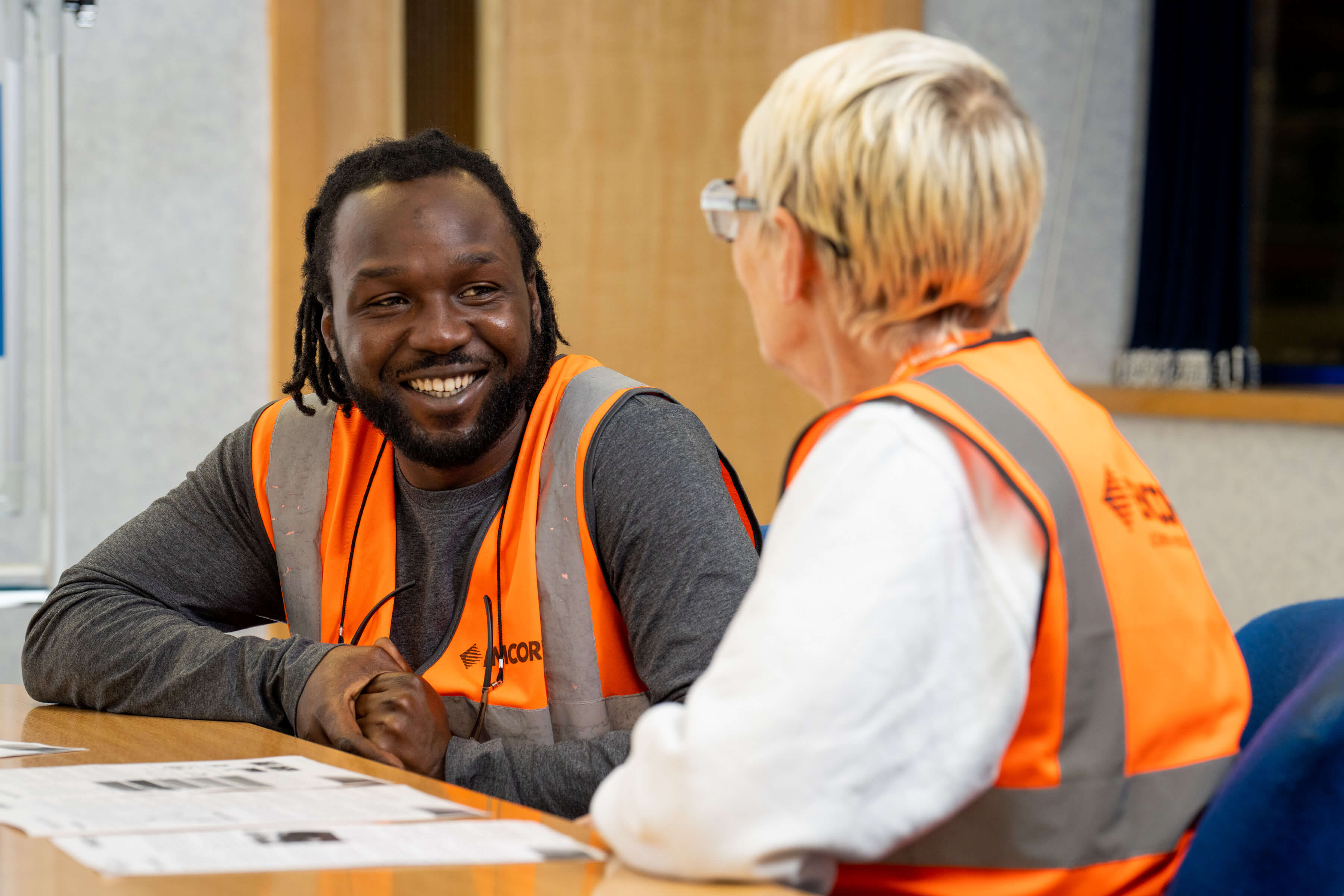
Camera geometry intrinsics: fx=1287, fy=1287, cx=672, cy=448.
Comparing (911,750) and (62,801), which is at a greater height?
Answer: (911,750)

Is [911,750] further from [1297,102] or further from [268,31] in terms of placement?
[1297,102]

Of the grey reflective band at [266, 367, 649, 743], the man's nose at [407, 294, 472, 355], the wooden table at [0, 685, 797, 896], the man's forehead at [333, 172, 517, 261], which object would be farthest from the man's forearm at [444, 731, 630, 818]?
the man's forehead at [333, 172, 517, 261]

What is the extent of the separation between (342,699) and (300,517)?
401 millimetres

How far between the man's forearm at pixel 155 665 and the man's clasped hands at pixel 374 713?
1.3 inches

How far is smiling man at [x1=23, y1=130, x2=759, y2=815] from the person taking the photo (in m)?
1.33

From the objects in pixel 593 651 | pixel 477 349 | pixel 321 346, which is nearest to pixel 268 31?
pixel 321 346

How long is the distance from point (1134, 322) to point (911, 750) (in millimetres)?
3051

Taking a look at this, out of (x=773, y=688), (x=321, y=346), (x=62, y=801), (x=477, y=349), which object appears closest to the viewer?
(x=773, y=688)

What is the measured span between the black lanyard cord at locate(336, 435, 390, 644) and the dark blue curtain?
2485mm

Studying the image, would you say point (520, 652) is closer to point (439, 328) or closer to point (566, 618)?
point (566, 618)

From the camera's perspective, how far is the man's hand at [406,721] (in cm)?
126

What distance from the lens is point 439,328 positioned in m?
1.56

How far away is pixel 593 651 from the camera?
4.71ft

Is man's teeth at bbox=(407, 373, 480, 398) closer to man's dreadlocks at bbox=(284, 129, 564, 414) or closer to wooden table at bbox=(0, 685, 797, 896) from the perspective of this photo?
man's dreadlocks at bbox=(284, 129, 564, 414)
